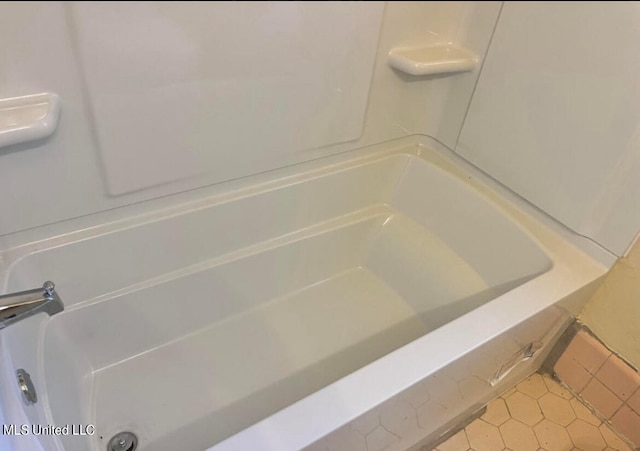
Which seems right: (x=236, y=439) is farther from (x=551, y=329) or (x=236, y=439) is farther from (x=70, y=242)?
(x=551, y=329)

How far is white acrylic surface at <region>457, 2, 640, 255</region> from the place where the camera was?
2.91ft

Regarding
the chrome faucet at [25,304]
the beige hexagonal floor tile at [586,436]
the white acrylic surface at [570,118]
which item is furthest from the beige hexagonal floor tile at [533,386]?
the chrome faucet at [25,304]

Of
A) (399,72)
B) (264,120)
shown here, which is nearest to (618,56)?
(399,72)

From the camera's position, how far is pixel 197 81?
947 mm

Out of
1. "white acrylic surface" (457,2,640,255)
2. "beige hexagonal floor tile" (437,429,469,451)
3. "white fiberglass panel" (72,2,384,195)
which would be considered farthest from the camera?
"beige hexagonal floor tile" (437,429,469,451)

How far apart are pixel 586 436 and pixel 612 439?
7 centimetres

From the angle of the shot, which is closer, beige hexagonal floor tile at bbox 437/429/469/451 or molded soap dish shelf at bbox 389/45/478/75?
molded soap dish shelf at bbox 389/45/478/75

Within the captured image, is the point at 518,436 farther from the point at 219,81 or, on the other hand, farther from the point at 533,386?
the point at 219,81

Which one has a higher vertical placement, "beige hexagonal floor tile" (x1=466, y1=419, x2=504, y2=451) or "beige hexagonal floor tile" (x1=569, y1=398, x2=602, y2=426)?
"beige hexagonal floor tile" (x1=569, y1=398, x2=602, y2=426)

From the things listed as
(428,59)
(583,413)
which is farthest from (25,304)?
(583,413)

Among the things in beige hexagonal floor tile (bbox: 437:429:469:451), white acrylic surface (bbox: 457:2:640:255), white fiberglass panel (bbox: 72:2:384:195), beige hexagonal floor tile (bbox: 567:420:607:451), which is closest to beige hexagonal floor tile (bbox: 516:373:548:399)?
beige hexagonal floor tile (bbox: 567:420:607:451)

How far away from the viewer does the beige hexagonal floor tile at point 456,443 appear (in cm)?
126

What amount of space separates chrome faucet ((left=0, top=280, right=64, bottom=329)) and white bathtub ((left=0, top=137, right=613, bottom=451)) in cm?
10

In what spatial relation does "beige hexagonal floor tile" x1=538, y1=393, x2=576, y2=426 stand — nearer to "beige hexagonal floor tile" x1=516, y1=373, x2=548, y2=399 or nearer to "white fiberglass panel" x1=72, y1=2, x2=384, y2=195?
"beige hexagonal floor tile" x1=516, y1=373, x2=548, y2=399
